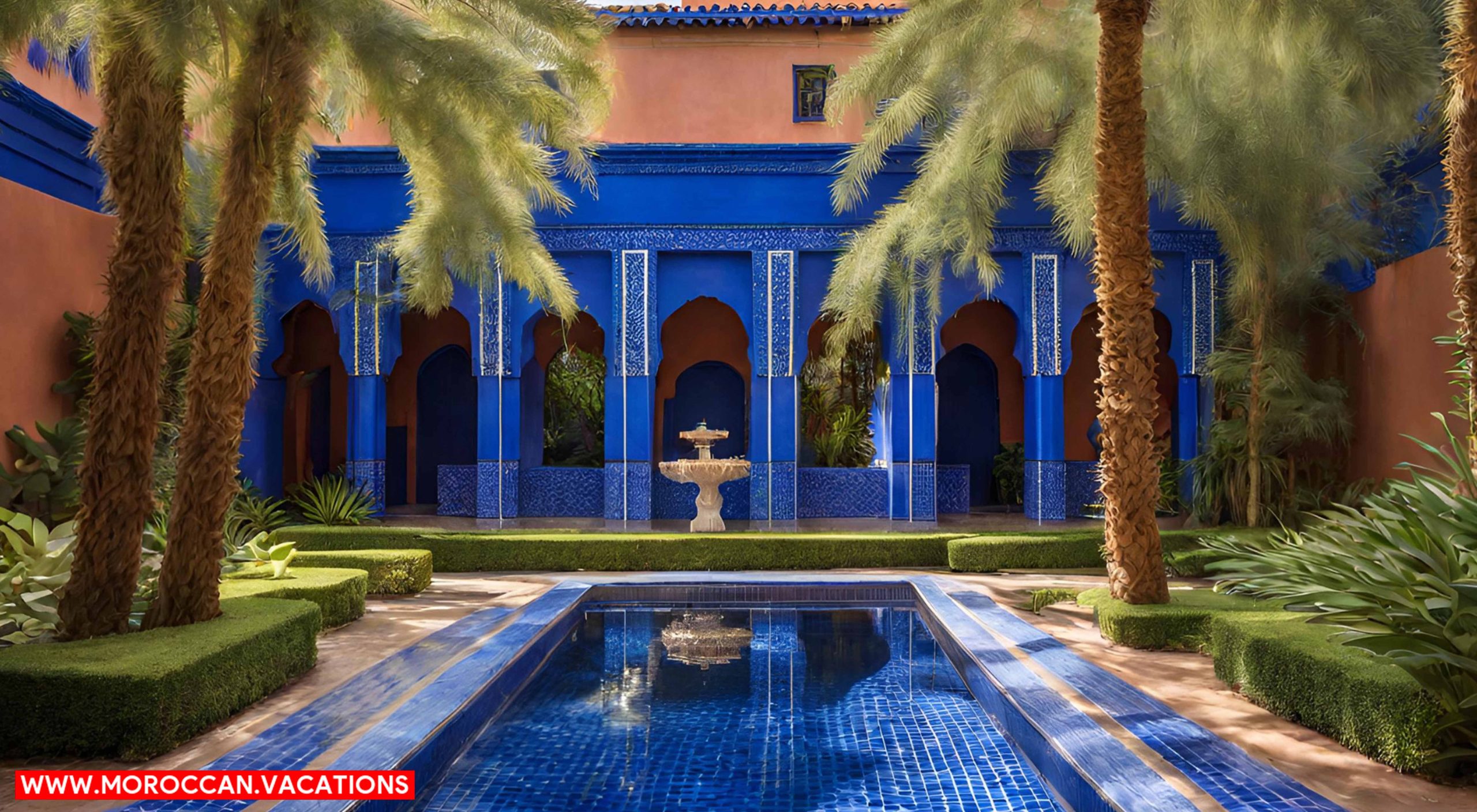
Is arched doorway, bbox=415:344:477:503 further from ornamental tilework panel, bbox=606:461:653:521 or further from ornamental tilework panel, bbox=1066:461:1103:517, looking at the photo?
ornamental tilework panel, bbox=1066:461:1103:517

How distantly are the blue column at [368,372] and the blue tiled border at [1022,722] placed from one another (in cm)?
601

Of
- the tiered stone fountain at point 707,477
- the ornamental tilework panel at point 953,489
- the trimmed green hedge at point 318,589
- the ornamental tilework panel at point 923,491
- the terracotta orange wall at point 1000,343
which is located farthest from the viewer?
the terracotta orange wall at point 1000,343

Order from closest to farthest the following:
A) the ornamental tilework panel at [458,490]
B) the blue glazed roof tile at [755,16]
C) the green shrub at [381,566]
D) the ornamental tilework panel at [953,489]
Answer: the green shrub at [381,566] < the blue glazed roof tile at [755,16] < the ornamental tilework panel at [458,490] < the ornamental tilework panel at [953,489]

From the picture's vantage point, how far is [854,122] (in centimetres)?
1450

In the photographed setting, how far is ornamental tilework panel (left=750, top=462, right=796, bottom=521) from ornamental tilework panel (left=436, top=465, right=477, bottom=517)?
419cm

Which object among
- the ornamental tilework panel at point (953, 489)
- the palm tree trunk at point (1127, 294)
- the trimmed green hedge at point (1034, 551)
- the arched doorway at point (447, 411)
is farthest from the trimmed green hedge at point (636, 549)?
the arched doorway at point (447, 411)

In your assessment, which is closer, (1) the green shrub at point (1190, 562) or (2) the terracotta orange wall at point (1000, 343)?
(1) the green shrub at point (1190, 562)

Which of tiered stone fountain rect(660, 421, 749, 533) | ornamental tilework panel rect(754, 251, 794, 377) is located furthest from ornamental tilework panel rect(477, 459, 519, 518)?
ornamental tilework panel rect(754, 251, 794, 377)

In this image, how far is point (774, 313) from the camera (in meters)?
13.7

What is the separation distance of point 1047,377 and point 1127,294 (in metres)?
7.22

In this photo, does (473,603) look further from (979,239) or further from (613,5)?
(613,5)

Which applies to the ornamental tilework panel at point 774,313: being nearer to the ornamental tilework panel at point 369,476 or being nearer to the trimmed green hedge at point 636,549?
the trimmed green hedge at point 636,549

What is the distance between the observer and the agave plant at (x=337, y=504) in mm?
12305

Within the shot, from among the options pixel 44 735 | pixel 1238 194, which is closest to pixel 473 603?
pixel 44 735
